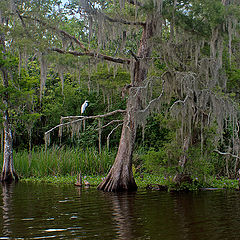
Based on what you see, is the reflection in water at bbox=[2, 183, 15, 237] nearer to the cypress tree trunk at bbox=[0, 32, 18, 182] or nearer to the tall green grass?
the cypress tree trunk at bbox=[0, 32, 18, 182]

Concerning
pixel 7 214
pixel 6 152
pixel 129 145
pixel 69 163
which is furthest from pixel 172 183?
pixel 6 152

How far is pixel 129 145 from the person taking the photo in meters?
12.6

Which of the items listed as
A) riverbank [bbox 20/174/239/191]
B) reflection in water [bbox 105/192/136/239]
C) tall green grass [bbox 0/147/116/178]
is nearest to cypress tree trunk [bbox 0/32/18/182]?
tall green grass [bbox 0/147/116/178]

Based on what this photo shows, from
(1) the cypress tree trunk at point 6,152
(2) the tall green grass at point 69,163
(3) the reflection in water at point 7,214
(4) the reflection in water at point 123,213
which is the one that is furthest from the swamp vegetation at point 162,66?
(3) the reflection in water at point 7,214

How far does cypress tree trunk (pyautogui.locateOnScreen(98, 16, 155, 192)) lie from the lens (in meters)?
12.3

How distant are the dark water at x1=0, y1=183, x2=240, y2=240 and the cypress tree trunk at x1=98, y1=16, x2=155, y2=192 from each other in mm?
908

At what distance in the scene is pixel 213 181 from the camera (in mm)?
14203

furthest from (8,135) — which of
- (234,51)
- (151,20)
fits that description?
(234,51)

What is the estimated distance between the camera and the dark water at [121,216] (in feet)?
20.0

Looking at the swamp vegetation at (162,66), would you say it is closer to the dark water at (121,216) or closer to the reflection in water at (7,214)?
the dark water at (121,216)

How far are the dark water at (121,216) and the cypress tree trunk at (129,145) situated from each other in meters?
0.91

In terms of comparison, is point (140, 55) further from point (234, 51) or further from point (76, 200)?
point (76, 200)

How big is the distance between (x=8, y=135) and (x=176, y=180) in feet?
29.3

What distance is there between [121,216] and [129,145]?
5.05 metres
